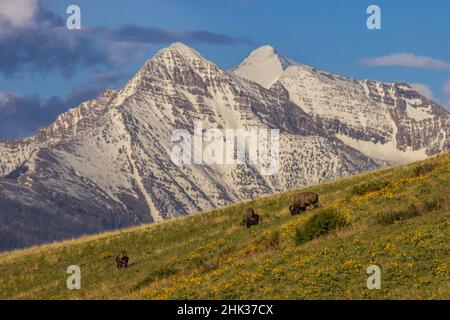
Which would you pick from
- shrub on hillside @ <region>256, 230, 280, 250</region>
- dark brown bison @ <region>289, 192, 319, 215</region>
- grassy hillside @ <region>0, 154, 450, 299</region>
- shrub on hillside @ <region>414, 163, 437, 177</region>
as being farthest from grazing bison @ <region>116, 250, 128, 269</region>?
shrub on hillside @ <region>414, 163, 437, 177</region>

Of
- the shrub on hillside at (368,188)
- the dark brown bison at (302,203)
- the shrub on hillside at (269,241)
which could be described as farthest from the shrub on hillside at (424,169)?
the shrub on hillside at (269,241)

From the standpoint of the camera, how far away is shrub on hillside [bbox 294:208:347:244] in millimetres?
40406

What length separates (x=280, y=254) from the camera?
3788 cm

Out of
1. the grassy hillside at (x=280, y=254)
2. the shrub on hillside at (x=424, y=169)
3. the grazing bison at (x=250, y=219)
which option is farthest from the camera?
the shrub on hillside at (x=424, y=169)

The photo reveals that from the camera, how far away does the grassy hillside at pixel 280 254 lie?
31.5 m

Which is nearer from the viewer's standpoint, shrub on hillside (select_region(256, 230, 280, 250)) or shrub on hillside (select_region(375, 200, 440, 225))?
shrub on hillside (select_region(375, 200, 440, 225))

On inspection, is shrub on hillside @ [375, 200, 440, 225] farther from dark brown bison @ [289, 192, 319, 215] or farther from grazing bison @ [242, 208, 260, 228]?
grazing bison @ [242, 208, 260, 228]

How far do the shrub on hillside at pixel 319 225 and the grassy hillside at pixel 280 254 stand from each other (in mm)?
53

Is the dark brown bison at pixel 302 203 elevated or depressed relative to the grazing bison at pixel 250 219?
elevated

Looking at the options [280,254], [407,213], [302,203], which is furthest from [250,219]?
[280,254]

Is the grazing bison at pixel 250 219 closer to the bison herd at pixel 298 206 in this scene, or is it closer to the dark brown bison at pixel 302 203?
the bison herd at pixel 298 206

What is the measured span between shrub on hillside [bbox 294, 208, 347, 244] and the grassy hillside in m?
0.05

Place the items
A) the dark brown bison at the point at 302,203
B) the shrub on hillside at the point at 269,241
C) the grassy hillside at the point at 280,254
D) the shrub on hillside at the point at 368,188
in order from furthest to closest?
the dark brown bison at the point at 302,203 → the shrub on hillside at the point at 368,188 → the shrub on hillside at the point at 269,241 → the grassy hillside at the point at 280,254
